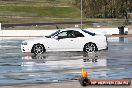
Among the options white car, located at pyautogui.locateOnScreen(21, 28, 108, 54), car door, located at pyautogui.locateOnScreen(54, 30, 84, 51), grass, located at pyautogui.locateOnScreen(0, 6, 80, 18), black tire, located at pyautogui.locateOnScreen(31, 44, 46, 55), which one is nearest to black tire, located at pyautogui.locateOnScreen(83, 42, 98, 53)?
white car, located at pyautogui.locateOnScreen(21, 28, 108, 54)

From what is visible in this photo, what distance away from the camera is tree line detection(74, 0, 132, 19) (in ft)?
251

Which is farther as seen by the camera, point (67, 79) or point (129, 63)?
point (129, 63)

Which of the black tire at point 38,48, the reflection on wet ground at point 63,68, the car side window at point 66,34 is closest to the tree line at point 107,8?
the car side window at point 66,34

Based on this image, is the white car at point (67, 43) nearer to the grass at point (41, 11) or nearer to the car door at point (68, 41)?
the car door at point (68, 41)

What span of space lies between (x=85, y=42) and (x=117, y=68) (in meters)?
7.44

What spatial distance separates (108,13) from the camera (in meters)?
85.9

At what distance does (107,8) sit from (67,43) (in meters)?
55.3

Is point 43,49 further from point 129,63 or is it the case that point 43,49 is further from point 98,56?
point 129,63

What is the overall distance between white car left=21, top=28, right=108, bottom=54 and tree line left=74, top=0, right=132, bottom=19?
5045 centimetres

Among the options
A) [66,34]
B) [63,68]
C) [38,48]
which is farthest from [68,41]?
[63,68]

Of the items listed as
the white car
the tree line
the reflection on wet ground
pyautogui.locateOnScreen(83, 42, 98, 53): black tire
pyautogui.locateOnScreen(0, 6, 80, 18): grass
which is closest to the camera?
the reflection on wet ground

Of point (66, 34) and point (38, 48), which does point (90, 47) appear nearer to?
point (66, 34)

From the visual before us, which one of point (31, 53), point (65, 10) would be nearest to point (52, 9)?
point (65, 10)

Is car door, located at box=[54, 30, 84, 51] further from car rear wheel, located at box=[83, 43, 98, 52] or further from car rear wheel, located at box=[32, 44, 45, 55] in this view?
car rear wheel, located at box=[32, 44, 45, 55]
